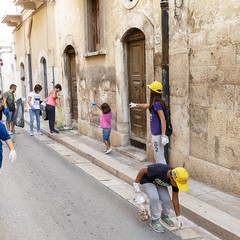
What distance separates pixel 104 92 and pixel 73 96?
130 inches

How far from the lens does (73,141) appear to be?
10297 millimetres

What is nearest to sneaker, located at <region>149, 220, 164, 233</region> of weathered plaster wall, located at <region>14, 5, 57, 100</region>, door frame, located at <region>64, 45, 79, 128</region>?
door frame, located at <region>64, 45, 79, 128</region>

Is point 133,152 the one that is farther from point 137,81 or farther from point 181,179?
point 181,179

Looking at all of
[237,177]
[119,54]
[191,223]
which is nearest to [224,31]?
[237,177]

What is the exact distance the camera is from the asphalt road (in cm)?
445

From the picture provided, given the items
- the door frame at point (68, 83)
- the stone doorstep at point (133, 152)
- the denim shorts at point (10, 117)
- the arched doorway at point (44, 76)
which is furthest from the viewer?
the arched doorway at point (44, 76)

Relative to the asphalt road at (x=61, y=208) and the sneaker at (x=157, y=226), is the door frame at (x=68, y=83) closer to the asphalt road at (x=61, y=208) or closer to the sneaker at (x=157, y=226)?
the asphalt road at (x=61, y=208)

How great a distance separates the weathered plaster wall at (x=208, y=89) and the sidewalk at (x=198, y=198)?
266mm

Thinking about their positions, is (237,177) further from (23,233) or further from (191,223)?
(23,233)

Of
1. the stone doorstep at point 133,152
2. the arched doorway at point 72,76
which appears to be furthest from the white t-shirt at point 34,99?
the stone doorstep at point 133,152

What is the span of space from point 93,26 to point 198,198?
6736 millimetres

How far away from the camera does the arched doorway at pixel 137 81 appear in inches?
323

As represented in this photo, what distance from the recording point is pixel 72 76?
12750 mm

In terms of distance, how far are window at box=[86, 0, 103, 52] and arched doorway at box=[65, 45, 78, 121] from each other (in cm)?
192
